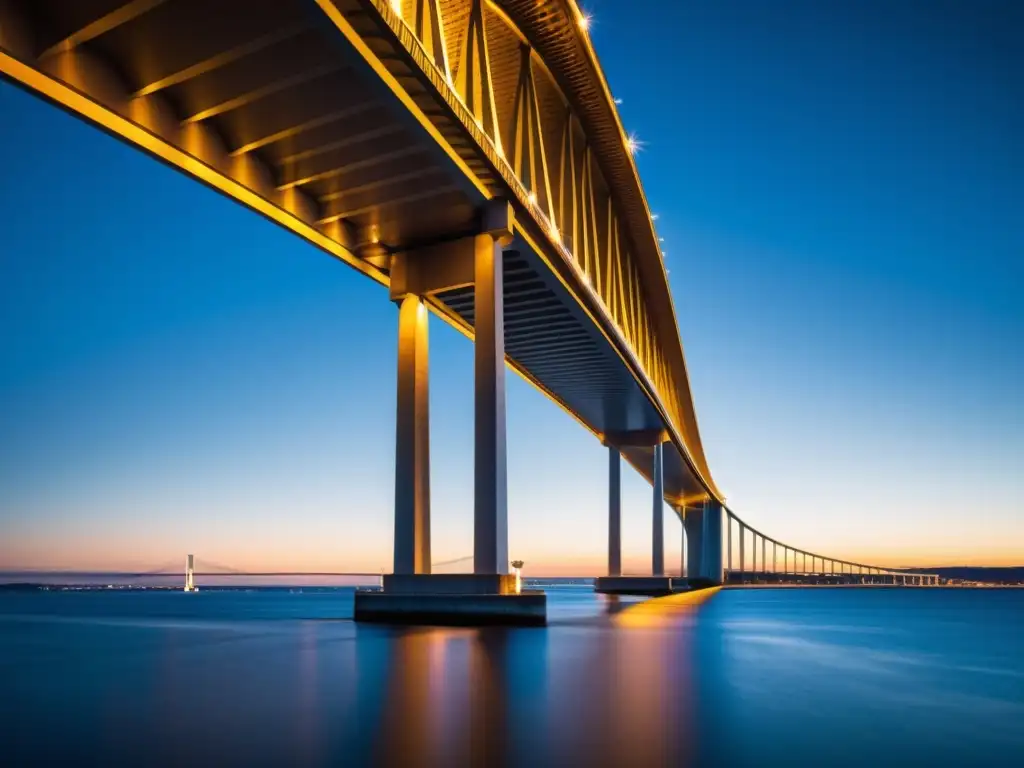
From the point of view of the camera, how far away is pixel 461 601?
50.0ft

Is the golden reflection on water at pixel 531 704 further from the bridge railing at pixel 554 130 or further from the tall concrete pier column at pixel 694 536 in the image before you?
the tall concrete pier column at pixel 694 536

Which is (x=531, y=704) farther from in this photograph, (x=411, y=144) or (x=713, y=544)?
(x=713, y=544)

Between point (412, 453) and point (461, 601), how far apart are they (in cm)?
423

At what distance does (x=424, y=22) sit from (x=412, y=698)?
1148cm

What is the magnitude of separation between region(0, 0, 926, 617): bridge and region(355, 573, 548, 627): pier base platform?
0.18 ft

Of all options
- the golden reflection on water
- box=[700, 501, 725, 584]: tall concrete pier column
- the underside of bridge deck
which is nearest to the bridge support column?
the underside of bridge deck

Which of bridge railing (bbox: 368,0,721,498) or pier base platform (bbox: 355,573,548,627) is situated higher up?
bridge railing (bbox: 368,0,721,498)

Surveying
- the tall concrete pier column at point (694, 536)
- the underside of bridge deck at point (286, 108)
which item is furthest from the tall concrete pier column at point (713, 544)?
the underside of bridge deck at point (286, 108)

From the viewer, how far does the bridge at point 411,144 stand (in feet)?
37.4

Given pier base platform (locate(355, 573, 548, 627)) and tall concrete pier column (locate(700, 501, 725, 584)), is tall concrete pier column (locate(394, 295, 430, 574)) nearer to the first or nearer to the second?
pier base platform (locate(355, 573, 548, 627))

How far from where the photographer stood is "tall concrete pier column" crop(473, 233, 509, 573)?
16.3 metres

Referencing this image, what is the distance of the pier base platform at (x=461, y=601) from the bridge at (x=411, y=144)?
2.2 inches

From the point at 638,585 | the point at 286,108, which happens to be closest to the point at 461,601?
the point at 286,108

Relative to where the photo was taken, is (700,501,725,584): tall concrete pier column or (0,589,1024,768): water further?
(700,501,725,584): tall concrete pier column
